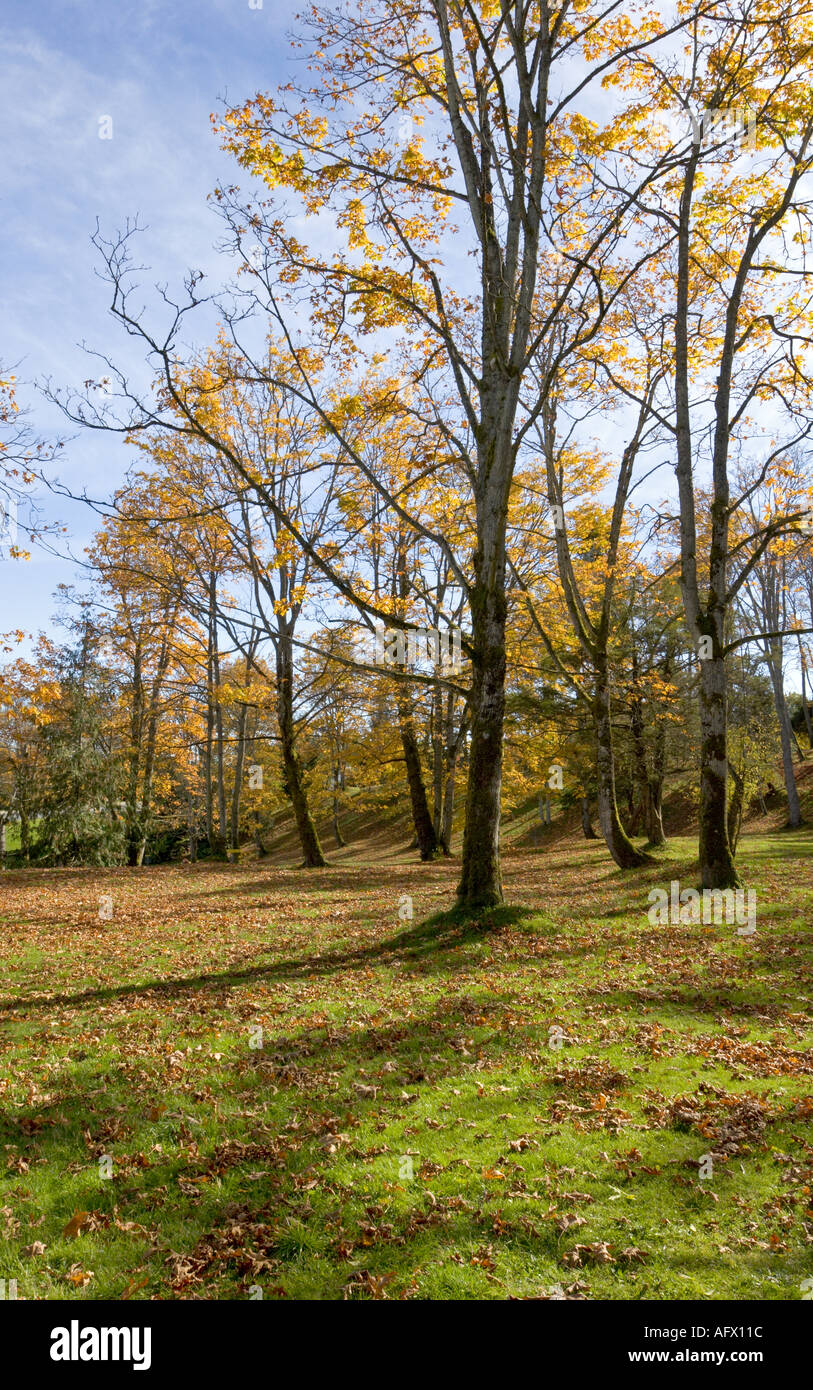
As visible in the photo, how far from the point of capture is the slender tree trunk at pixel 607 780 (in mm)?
17422

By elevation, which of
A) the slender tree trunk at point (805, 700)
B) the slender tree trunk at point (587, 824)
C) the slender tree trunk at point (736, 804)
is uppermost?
the slender tree trunk at point (805, 700)

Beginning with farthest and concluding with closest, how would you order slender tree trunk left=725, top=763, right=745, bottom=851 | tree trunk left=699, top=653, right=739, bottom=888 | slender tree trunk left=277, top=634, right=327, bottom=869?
slender tree trunk left=277, top=634, right=327, bottom=869 < slender tree trunk left=725, top=763, right=745, bottom=851 < tree trunk left=699, top=653, right=739, bottom=888

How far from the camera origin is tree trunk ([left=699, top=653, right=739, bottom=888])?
502 inches

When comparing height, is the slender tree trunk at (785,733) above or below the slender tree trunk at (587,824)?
above

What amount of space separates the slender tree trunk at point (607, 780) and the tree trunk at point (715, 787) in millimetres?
3783

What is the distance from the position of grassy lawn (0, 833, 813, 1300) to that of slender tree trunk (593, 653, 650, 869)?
700 centimetres

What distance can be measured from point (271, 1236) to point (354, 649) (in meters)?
20.2

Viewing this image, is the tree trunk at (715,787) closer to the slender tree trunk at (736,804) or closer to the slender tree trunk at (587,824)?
the slender tree trunk at (736,804)

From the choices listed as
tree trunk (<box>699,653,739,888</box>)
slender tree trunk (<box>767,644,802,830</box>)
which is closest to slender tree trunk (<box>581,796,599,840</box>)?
slender tree trunk (<box>767,644,802,830</box>)

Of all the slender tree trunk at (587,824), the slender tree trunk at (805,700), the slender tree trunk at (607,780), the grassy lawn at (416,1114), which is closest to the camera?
the grassy lawn at (416,1114)

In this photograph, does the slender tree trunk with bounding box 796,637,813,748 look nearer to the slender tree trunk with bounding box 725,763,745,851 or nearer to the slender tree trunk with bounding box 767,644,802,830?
the slender tree trunk with bounding box 767,644,802,830

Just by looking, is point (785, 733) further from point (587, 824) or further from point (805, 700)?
point (805, 700)

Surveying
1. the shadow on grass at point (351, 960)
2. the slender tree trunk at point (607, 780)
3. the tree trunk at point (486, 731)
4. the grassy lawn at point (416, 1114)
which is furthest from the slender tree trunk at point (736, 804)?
the tree trunk at point (486, 731)

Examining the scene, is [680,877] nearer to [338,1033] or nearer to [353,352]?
[338,1033]
